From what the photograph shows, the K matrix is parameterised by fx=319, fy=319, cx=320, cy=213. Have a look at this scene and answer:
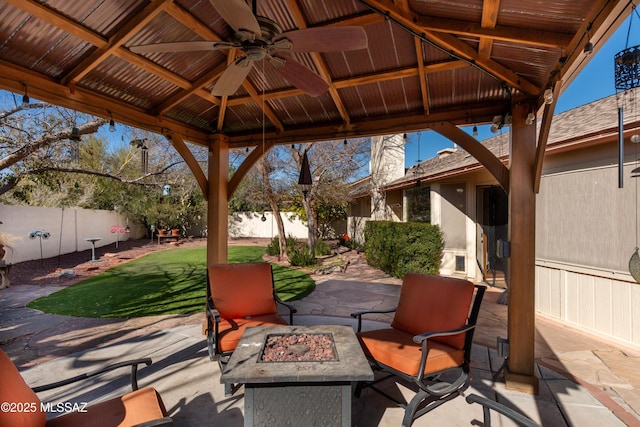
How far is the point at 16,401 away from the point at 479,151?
169 inches

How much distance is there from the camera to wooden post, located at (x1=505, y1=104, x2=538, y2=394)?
10.8ft

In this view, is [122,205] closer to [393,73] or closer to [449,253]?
[449,253]

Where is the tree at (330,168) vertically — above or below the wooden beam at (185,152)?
above

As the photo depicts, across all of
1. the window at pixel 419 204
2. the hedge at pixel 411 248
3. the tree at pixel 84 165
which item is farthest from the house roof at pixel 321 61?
the window at pixel 419 204

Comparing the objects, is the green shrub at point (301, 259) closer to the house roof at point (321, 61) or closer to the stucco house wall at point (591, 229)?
the stucco house wall at point (591, 229)

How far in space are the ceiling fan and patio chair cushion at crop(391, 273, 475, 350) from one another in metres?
2.46

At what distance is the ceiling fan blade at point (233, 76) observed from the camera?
2.62 m

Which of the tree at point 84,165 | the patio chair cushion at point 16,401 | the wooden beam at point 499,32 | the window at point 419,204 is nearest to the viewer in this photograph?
the patio chair cushion at point 16,401

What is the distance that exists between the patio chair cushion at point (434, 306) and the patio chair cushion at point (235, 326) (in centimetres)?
147

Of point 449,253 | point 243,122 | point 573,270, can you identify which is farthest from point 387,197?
point 243,122

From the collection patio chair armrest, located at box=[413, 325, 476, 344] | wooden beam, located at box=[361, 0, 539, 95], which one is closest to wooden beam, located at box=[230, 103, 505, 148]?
wooden beam, located at box=[361, 0, 539, 95]

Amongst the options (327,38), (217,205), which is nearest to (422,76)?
(327,38)

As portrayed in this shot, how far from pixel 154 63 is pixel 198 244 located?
1544 centimetres

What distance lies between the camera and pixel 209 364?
375cm
